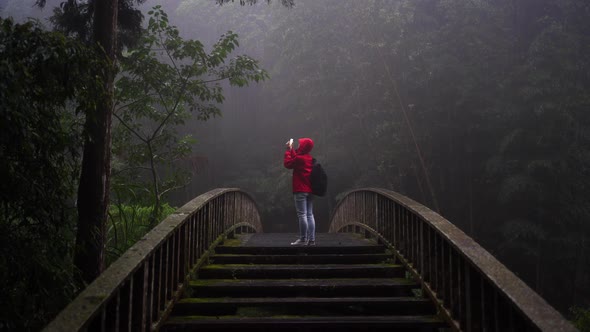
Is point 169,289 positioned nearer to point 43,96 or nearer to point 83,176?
point 83,176

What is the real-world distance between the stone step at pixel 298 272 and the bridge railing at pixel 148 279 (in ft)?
0.82

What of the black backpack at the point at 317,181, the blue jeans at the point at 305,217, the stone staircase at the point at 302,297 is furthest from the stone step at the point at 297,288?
the black backpack at the point at 317,181

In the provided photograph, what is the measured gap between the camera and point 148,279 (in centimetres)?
389

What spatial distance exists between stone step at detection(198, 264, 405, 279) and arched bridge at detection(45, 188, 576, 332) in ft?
0.04

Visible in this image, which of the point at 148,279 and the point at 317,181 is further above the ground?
the point at 317,181

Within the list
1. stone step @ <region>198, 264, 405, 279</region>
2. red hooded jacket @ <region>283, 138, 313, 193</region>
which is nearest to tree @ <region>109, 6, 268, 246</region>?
red hooded jacket @ <region>283, 138, 313, 193</region>

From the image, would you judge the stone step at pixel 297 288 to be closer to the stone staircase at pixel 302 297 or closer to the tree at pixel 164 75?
the stone staircase at pixel 302 297

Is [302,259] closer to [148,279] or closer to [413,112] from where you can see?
[148,279]

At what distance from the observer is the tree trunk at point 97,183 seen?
15.6 ft

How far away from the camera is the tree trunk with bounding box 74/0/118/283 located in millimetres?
4754

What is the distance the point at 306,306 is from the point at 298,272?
939 mm

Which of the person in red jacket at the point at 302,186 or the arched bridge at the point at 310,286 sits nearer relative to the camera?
the arched bridge at the point at 310,286

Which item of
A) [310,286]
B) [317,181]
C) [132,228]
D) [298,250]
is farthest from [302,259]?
[132,228]

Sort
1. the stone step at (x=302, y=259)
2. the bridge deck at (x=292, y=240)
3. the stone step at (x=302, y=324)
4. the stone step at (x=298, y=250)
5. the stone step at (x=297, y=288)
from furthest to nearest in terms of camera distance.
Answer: the bridge deck at (x=292, y=240)
the stone step at (x=298, y=250)
the stone step at (x=302, y=259)
the stone step at (x=297, y=288)
the stone step at (x=302, y=324)
